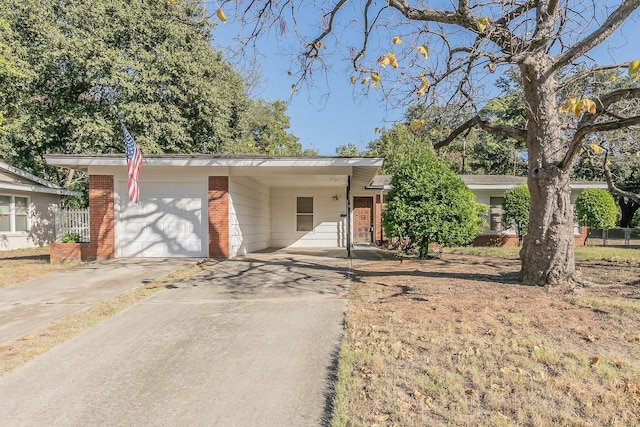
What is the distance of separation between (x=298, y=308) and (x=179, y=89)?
16.5 metres

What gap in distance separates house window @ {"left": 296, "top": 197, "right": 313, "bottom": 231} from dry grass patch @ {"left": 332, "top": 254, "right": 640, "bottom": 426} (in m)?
10.0

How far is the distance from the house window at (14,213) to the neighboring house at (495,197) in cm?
1486

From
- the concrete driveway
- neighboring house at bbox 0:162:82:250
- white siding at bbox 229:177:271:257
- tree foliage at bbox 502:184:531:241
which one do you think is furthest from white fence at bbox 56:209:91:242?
tree foliage at bbox 502:184:531:241

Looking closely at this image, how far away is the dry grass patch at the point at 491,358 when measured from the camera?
2.69m

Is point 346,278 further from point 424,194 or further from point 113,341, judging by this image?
Answer: point 113,341

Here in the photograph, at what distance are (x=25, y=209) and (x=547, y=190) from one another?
64.4 ft

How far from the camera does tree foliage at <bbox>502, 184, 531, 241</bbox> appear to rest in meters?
15.0

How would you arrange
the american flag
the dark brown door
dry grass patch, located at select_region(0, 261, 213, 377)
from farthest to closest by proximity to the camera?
1. the dark brown door
2. the american flag
3. dry grass patch, located at select_region(0, 261, 213, 377)

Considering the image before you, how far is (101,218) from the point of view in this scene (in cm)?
1085

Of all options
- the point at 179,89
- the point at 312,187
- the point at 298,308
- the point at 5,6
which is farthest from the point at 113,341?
the point at 5,6

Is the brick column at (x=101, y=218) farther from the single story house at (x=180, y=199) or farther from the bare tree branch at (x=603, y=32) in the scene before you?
the bare tree branch at (x=603, y=32)

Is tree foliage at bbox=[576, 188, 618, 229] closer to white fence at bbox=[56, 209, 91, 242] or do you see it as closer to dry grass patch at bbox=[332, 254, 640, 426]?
dry grass patch at bbox=[332, 254, 640, 426]

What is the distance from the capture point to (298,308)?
5.60 metres

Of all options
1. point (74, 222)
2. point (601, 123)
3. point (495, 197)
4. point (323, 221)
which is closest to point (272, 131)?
point (323, 221)
